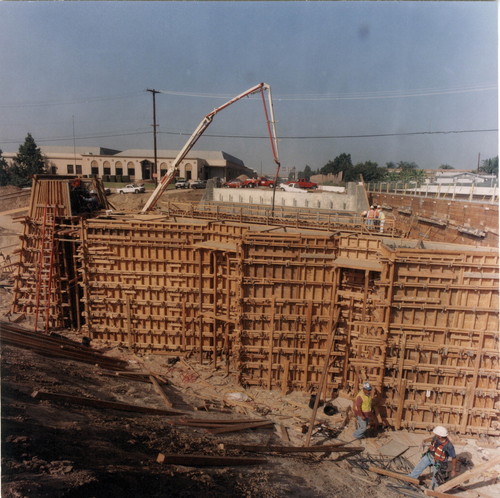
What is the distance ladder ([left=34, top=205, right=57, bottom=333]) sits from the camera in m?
13.8

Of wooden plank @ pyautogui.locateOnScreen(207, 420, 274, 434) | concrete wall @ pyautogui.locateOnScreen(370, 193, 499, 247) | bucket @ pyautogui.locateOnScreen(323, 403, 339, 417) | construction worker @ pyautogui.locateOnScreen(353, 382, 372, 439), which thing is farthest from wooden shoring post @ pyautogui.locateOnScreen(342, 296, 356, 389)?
concrete wall @ pyautogui.locateOnScreen(370, 193, 499, 247)

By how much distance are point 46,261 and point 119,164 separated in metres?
46.6

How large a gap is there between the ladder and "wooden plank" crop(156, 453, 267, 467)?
380 inches

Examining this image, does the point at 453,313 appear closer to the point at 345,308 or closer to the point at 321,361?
the point at 345,308

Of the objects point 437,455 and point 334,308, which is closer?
point 437,455

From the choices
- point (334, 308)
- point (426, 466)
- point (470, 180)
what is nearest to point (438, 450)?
point (426, 466)

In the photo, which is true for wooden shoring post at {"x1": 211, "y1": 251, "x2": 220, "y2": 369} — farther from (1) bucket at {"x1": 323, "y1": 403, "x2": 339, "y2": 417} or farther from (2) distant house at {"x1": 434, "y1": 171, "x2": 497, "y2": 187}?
(2) distant house at {"x1": 434, "y1": 171, "x2": 497, "y2": 187}

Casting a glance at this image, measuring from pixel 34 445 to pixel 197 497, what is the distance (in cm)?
272

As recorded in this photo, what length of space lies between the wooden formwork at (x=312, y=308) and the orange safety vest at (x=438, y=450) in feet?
5.93

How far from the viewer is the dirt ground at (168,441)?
555cm

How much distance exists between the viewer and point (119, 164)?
56938mm

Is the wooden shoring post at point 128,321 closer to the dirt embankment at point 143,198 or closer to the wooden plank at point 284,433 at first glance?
the wooden plank at point 284,433

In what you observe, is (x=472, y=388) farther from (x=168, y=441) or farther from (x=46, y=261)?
(x=46, y=261)

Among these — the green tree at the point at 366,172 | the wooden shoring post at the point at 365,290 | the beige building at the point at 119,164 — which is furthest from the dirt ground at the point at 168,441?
the green tree at the point at 366,172
